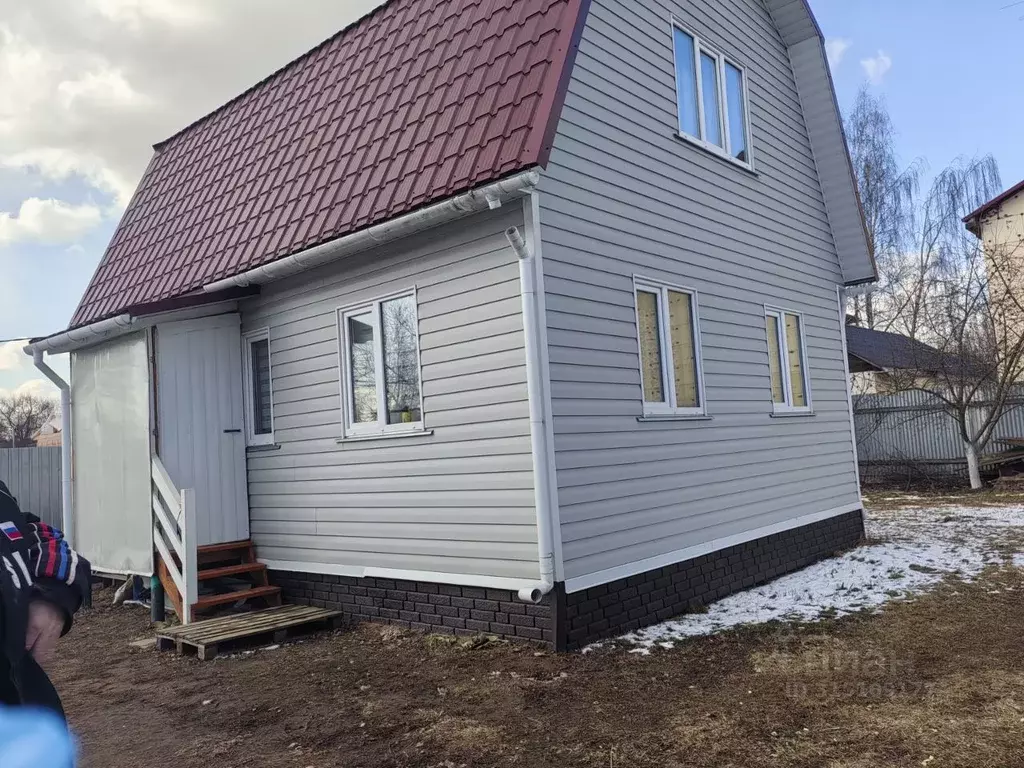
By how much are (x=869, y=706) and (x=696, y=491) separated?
10.5 feet

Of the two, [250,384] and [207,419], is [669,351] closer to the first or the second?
[250,384]

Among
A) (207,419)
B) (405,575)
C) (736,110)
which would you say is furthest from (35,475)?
(736,110)

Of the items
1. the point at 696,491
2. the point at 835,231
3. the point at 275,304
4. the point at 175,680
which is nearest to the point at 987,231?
the point at 835,231

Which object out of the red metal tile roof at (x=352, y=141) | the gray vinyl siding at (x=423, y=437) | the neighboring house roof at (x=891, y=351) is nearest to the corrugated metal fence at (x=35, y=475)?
the red metal tile roof at (x=352, y=141)

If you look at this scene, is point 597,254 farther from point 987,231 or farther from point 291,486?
point 987,231

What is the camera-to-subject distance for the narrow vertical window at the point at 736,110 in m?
9.38

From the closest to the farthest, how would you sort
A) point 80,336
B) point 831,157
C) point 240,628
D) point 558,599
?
point 558,599, point 240,628, point 80,336, point 831,157

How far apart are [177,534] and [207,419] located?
4.14ft

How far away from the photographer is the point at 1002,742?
409 cm

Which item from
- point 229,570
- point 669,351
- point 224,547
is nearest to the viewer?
point 669,351

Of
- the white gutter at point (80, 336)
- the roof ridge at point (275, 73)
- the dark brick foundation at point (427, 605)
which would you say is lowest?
the dark brick foundation at point (427, 605)

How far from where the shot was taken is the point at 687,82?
28.3ft

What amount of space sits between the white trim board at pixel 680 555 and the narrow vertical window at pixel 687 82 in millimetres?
4344

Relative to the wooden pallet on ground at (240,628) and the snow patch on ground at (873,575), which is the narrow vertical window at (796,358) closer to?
the snow patch on ground at (873,575)
